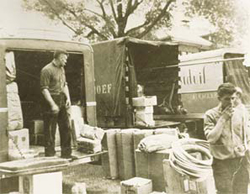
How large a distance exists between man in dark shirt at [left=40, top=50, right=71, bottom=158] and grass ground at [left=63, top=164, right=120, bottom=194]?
0.39 meters

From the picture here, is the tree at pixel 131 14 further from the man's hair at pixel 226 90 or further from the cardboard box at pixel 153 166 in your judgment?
the cardboard box at pixel 153 166

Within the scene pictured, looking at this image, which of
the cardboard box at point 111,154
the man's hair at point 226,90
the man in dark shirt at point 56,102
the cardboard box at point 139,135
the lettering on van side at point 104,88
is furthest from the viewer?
the lettering on van side at point 104,88

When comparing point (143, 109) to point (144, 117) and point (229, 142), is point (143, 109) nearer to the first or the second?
point (144, 117)

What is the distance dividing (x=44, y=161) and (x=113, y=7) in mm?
1353

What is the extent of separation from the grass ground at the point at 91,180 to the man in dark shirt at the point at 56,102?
39cm

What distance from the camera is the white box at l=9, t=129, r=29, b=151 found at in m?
2.12

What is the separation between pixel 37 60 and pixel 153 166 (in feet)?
3.98

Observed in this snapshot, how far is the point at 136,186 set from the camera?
236cm

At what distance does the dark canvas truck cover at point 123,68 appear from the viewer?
12.6 ft

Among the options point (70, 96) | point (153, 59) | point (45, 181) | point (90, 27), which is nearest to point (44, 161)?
point (45, 181)

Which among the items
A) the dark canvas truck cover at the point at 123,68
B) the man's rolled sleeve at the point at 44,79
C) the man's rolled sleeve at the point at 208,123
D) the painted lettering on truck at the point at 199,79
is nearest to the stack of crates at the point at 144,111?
the dark canvas truck cover at the point at 123,68

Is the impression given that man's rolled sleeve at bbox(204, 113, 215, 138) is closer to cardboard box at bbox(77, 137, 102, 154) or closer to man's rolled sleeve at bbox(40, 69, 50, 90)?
cardboard box at bbox(77, 137, 102, 154)

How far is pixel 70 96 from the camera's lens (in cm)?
267

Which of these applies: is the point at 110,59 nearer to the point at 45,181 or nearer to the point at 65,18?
the point at 65,18
